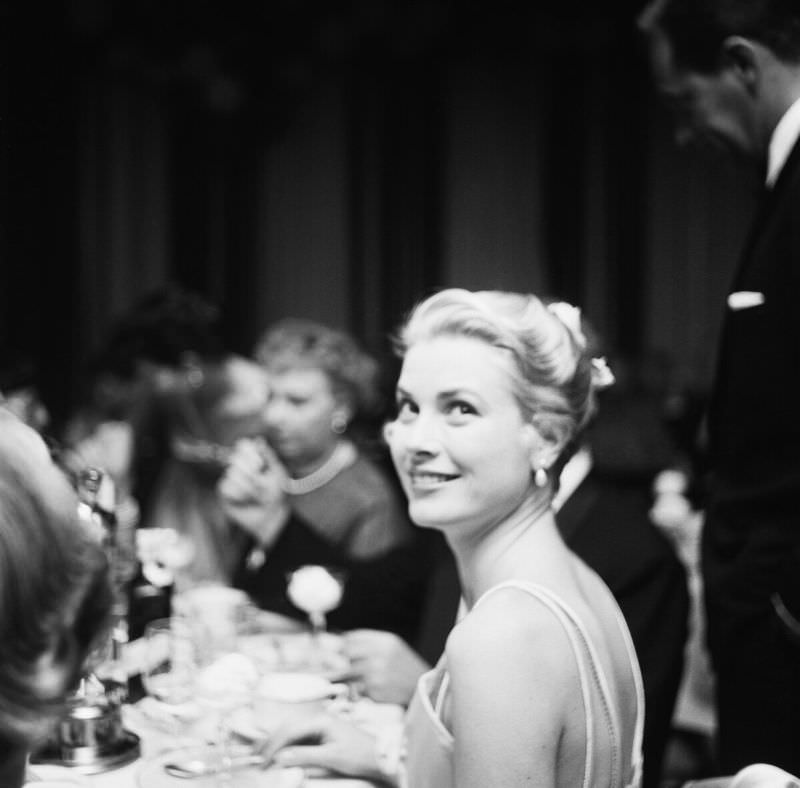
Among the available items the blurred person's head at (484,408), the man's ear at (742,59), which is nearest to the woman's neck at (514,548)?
the blurred person's head at (484,408)

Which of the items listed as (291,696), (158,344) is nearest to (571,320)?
(291,696)

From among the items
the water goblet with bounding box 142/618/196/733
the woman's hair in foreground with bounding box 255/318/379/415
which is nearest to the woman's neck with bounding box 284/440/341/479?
the woman's hair in foreground with bounding box 255/318/379/415

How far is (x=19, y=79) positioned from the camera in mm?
5090

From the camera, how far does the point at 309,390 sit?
10.8 ft

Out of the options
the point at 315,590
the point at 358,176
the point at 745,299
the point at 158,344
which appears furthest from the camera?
the point at 358,176

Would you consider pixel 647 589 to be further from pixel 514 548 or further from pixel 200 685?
pixel 200 685

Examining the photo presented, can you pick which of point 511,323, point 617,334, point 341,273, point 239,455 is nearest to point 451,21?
point 341,273

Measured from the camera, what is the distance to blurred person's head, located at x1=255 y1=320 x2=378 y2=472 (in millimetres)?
3285

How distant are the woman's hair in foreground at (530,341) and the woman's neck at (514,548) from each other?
0.38 ft

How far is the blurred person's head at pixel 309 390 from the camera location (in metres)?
3.29

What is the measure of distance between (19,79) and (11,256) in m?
0.93

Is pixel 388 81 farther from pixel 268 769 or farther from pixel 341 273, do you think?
pixel 268 769

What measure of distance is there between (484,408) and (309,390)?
6.43 ft

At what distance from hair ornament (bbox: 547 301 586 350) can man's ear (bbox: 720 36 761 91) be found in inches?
24.7
